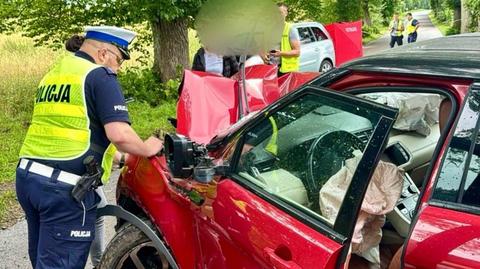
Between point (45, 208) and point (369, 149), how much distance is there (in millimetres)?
1768

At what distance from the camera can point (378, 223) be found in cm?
217

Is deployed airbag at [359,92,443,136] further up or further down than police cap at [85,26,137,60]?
further down

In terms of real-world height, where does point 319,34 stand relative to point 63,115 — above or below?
below

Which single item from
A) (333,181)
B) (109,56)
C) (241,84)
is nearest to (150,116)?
(241,84)

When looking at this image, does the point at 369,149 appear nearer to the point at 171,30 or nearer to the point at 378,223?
the point at 378,223

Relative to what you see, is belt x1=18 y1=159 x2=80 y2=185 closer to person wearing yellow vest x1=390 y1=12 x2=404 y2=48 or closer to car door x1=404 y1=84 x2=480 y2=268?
car door x1=404 y1=84 x2=480 y2=268

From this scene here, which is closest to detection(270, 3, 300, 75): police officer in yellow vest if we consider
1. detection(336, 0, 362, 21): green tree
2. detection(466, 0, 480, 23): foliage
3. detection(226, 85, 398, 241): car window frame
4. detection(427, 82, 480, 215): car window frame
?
→ detection(226, 85, 398, 241): car window frame

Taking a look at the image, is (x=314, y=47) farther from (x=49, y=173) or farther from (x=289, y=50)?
(x=49, y=173)

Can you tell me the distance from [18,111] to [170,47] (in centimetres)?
307

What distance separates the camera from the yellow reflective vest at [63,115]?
2.57 m

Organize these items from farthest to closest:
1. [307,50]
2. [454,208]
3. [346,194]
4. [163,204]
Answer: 1. [307,50]
2. [163,204]
3. [346,194]
4. [454,208]

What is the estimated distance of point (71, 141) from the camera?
103 inches

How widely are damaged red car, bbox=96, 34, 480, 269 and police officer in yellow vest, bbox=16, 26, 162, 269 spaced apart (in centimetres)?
25

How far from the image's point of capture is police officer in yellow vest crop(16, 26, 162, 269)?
101 inches
